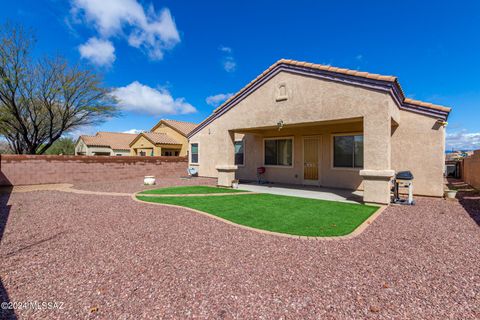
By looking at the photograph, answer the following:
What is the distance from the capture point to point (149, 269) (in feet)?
13.4

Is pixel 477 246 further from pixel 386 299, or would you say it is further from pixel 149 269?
pixel 149 269

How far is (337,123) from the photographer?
12.0m

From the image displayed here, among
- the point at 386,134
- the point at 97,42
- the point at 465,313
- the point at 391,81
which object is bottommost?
the point at 465,313

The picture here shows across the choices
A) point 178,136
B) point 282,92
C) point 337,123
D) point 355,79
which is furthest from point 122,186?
point 178,136

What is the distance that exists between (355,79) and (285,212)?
5736 millimetres

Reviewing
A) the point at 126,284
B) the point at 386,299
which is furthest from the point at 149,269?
the point at 386,299

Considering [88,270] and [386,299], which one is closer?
[386,299]

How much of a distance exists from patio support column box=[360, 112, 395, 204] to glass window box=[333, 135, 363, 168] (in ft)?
11.4

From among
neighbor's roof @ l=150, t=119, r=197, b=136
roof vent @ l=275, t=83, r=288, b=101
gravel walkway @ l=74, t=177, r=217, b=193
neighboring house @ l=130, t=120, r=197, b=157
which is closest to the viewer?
roof vent @ l=275, t=83, r=288, b=101

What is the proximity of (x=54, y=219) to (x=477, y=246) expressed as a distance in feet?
35.2

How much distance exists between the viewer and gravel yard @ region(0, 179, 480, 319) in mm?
3053

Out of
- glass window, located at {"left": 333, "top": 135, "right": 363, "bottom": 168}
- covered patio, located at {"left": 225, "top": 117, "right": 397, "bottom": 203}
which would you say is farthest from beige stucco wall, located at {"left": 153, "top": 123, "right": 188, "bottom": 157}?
glass window, located at {"left": 333, "top": 135, "right": 363, "bottom": 168}

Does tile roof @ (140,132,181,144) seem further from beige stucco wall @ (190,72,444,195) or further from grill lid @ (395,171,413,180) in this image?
grill lid @ (395,171,413,180)

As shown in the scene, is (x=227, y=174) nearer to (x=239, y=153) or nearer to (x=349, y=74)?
(x=239, y=153)
